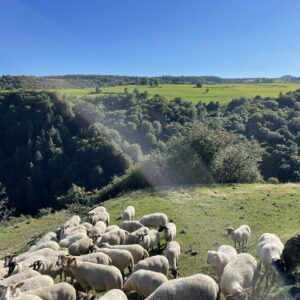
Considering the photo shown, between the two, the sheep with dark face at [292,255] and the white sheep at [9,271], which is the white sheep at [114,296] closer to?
the white sheep at [9,271]

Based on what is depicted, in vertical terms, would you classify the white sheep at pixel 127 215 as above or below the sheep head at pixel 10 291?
below

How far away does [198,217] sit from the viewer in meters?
26.7

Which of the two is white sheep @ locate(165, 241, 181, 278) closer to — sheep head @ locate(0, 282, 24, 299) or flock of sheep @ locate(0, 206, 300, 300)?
flock of sheep @ locate(0, 206, 300, 300)

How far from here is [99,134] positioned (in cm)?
10231

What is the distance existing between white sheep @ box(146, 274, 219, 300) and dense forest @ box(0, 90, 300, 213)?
→ 48977 mm

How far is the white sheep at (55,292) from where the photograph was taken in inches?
502

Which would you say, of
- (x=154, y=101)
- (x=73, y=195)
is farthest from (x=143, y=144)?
(x=73, y=195)

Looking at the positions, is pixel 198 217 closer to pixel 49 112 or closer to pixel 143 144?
pixel 143 144

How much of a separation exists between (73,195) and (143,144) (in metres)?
56.3

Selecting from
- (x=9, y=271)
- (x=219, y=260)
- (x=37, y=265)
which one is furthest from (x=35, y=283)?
(x=219, y=260)

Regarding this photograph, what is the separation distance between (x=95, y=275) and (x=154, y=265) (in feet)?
7.68

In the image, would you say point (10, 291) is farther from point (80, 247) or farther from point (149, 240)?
point (149, 240)

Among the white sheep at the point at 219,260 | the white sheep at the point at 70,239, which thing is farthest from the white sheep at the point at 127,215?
the white sheep at the point at 219,260

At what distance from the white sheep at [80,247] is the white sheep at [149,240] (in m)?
2.53
